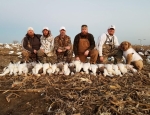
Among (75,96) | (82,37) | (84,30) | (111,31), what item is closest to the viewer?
(75,96)

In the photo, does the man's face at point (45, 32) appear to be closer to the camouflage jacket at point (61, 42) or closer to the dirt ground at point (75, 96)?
the camouflage jacket at point (61, 42)

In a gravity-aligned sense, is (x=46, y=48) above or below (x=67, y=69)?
above

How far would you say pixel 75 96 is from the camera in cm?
409

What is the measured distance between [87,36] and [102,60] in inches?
42.6

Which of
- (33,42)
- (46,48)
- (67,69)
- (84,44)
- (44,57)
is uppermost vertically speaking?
(33,42)

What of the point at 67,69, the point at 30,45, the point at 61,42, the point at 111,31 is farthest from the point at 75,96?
the point at 30,45

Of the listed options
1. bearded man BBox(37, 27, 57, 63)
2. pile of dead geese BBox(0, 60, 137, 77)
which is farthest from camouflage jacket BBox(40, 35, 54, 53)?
pile of dead geese BBox(0, 60, 137, 77)

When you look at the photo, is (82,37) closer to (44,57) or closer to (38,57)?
(44,57)

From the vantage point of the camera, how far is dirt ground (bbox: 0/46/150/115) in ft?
11.8

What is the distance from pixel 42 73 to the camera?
20.1 ft

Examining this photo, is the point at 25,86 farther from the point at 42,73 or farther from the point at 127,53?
the point at 127,53

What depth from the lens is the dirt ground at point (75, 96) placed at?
3.58 metres

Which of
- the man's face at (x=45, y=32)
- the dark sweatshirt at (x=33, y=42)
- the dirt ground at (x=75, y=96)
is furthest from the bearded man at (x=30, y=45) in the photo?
the dirt ground at (x=75, y=96)

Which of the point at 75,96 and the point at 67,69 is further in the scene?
the point at 67,69
